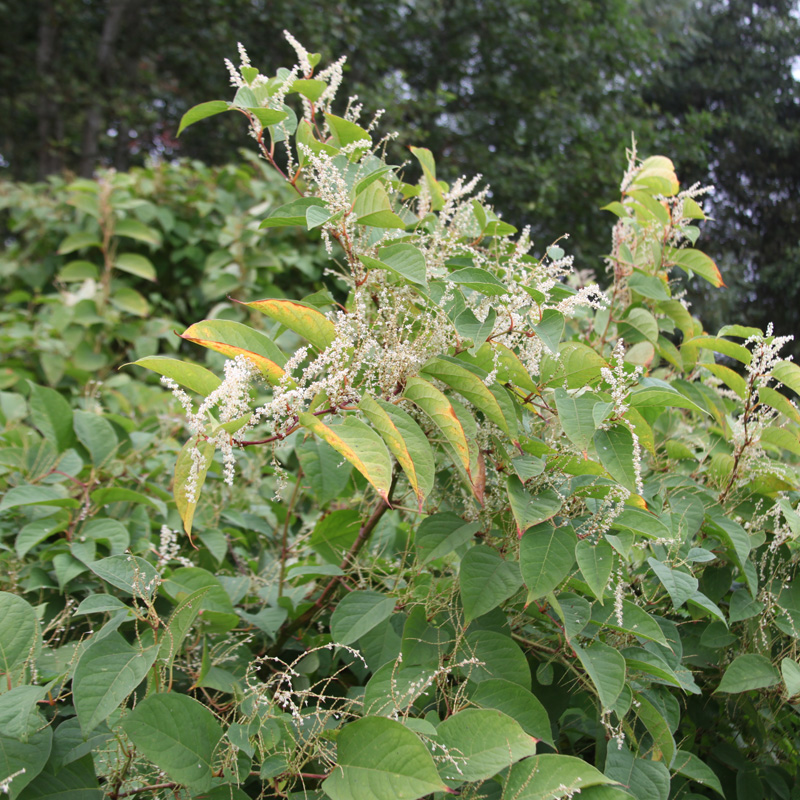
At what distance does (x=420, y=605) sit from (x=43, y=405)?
0.95m

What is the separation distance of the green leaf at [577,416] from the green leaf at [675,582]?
222 mm

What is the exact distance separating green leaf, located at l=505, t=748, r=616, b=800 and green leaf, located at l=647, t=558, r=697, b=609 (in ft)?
0.91

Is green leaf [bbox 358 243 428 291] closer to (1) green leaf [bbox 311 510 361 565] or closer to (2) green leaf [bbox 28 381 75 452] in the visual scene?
(1) green leaf [bbox 311 510 361 565]

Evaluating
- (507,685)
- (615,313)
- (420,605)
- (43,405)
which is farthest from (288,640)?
(615,313)

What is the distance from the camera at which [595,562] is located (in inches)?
34.0

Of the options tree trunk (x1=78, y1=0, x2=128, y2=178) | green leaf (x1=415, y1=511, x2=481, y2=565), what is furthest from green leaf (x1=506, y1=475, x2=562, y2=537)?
tree trunk (x1=78, y1=0, x2=128, y2=178)

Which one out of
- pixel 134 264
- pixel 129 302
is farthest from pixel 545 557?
pixel 134 264

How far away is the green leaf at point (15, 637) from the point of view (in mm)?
878

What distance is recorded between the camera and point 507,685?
89 cm

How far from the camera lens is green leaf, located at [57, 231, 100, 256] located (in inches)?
130

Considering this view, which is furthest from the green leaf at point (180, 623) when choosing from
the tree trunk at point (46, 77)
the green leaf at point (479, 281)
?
the tree trunk at point (46, 77)

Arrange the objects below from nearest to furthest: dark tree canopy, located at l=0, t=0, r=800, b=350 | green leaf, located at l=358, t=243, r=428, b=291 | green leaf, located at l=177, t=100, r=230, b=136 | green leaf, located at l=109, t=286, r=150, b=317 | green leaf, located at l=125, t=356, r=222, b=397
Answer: green leaf, located at l=125, t=356, r=222, b=397 < green leaf, located at l=358, t=243, r=428, b=291 < green leaf, located at l=177, t=100, r=230, b=136 < green leaf, located at l=109, t=286, r=150, b=317 < dark tree canopy, located at l=0, t=0, r=800, b=350

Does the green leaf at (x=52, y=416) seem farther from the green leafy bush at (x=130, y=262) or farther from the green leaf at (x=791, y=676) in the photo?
the green leafy bush at (x=130, y=262)

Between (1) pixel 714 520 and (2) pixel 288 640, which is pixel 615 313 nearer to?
(1) pixel 714 520
